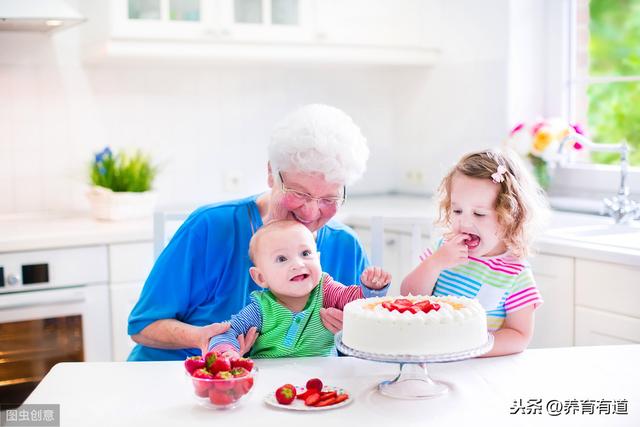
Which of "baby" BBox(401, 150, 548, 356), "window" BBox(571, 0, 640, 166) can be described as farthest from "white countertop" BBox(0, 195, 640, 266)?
"window" BBox(571, 0, 640, 166)

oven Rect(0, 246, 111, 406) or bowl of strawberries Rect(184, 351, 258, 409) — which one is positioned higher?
bowl of strawberries Rect(184, 351, 258, 409)

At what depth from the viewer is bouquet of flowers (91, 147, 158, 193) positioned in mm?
3170

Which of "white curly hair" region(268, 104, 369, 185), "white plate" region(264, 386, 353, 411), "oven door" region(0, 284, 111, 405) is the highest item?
"white curly hair" region(268, 104, 369, 185)

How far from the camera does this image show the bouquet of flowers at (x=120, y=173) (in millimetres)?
3170

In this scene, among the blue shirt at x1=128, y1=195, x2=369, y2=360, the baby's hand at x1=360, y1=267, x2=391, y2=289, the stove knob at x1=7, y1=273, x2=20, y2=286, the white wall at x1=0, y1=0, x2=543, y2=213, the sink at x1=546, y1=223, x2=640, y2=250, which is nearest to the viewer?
the baby's hand at x1=360, y1=267, x2=391, y2=289

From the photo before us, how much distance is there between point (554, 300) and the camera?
2.62 m

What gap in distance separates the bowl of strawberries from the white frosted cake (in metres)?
0.19

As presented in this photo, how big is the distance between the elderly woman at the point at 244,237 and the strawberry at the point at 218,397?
15.8 inches

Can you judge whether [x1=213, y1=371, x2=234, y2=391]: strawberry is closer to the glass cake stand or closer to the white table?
the white table

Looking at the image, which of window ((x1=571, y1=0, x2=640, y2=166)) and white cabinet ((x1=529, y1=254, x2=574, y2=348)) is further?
window ((x1=571, y1=0, x2=640, y2=166))

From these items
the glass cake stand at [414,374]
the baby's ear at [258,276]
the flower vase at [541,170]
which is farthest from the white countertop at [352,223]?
the glass cake stand at [414,374]

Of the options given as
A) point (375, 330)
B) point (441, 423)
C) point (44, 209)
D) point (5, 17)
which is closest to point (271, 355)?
point (375, 330)

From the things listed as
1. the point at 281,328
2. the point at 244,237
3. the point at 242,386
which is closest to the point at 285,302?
the point at 281,328

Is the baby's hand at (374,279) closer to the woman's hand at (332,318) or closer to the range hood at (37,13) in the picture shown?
the woman's hand at (332,318)
